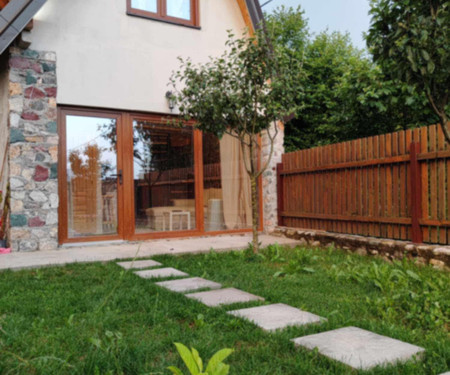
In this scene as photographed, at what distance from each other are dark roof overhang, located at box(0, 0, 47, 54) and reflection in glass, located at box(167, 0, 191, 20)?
247 cm

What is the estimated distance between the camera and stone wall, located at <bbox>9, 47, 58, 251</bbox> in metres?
5.57

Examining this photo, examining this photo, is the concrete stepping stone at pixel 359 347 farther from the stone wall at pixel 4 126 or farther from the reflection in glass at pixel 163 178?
the stone wall at pixel 4 126

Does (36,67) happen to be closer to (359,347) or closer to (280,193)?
(280,193)

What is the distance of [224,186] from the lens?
24.5 ft

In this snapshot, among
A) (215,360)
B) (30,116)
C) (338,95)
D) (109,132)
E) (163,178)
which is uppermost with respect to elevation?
(338,95)

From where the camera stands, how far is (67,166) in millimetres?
6066

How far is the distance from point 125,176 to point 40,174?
1.26 meters

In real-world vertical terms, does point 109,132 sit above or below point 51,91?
below

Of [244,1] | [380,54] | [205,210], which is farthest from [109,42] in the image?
[380,54]

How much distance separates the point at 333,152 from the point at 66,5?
4.61 metres

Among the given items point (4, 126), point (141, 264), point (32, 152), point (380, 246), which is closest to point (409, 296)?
point (380, 246)

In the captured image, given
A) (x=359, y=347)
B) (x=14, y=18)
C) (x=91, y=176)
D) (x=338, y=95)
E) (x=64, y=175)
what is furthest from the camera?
(x=338, y=95)

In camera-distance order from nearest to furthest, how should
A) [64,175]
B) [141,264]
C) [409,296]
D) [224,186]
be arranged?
[409,296] < [141,264] < [64,175] < [224,186]

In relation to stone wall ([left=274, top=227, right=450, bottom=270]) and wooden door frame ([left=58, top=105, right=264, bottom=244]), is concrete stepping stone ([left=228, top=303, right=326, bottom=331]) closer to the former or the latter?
stone wall ([left=274, top=227, right=450, bottom=270])
